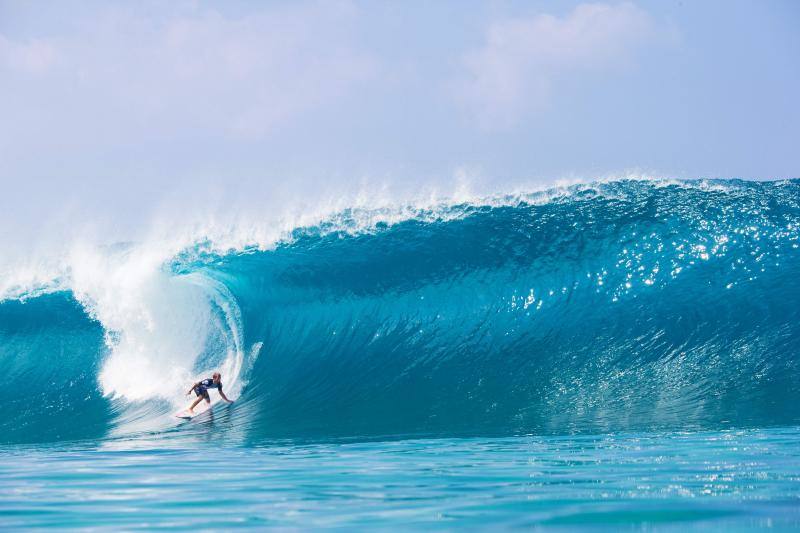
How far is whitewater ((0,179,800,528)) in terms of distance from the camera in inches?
189

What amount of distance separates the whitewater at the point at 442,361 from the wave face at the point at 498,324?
1.5 inches

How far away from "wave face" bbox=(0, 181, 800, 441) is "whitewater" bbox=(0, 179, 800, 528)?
1.5 inches

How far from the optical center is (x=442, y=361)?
11188 millimetres

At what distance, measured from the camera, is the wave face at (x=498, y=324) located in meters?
9.35

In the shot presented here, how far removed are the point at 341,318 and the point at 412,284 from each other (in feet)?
4.09

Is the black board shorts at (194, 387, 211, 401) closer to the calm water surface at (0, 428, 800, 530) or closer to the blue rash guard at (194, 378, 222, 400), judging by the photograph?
the blue rash guard at (194, 378, 222, 400)

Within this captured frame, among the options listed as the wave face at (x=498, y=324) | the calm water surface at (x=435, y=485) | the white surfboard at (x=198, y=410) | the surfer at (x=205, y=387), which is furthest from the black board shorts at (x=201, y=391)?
the calm water surface at (x=435, y=485)

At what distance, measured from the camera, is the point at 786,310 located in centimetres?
1117

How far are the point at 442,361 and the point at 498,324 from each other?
118cm

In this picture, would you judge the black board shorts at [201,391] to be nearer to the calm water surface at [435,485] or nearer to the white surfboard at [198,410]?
the white surfboard at [198,410]

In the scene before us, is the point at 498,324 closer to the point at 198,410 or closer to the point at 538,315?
the point at 538,315

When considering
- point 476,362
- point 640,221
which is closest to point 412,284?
point 476,362

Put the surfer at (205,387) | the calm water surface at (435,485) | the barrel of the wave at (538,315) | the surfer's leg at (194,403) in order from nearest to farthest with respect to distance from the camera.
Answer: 1. the calm water surface at (435,485)
2. the barrel of the wave at (538,315)
3. the surfer's leg at (194,403)
4. the surfer at (205,387)

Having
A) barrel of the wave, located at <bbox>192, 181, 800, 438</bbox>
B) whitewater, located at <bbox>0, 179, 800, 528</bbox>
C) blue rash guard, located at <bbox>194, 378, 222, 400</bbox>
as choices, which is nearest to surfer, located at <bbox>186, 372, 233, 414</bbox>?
blue rash guard, located at <bbox>194, 378, 222, 400</bbox>
